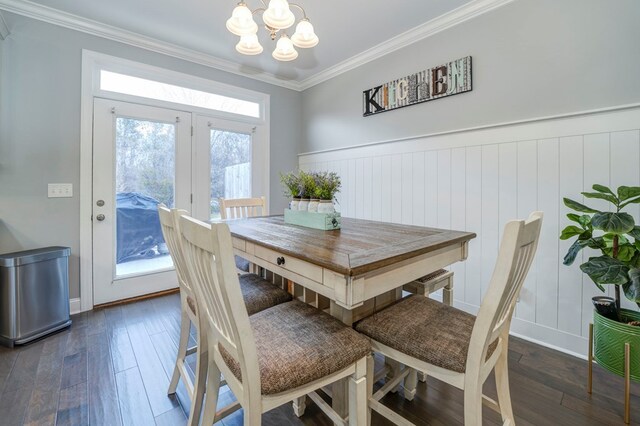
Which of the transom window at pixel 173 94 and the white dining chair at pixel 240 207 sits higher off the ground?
the transom window at pixel 173 94

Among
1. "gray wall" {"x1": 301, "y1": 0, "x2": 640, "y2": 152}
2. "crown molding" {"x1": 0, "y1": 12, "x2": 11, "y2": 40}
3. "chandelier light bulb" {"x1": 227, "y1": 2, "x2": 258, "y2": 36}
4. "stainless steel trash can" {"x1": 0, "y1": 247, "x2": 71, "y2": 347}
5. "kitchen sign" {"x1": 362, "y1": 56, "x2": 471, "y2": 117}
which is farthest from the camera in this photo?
"kitchen sign" {"x1": 362, "y1": 56, "x2": 471, "y2": 117}

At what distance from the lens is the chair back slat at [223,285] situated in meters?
0.79

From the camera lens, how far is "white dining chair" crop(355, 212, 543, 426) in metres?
0.88

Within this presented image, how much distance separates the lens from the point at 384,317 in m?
1.20

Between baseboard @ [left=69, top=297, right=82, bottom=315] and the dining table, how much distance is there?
2091 millimetres

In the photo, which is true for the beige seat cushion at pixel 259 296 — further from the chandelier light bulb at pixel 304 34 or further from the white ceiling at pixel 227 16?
the white ceiling at pixel 227 16

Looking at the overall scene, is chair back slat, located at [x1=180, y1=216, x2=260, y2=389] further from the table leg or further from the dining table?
the table leg

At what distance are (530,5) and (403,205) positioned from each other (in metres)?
1.74

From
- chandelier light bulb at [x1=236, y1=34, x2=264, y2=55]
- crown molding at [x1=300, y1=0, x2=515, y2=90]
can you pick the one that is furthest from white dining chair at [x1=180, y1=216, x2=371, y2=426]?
crown molding at [x1=300, y1=0, x2=515, y2=90]

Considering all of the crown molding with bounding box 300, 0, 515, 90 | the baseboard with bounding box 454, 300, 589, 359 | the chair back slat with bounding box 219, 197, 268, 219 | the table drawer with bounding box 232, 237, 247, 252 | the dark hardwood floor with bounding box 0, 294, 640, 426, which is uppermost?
the crown molding with bounding box 300, 0, 515, 90

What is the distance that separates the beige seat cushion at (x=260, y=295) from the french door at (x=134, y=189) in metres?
1.91

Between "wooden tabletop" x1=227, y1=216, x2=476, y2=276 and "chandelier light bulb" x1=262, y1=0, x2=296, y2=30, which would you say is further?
"chandelier light bulb" x1=262, y1=0, x2=296, y2=30

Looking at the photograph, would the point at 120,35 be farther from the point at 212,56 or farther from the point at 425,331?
the point at 425,331

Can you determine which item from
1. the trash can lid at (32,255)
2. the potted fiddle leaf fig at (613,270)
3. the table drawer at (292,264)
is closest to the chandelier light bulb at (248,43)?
the table drawer at (292,264)
